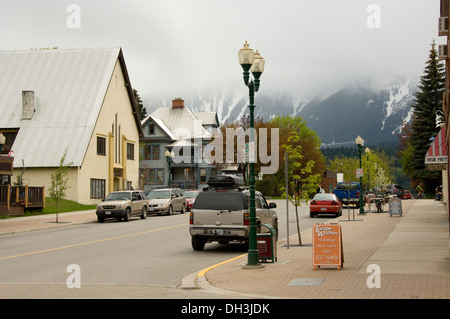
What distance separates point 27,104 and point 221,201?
3857 centimetres

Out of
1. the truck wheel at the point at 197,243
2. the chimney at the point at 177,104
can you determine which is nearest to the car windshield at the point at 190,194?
the truck wheel at the point at 197,243

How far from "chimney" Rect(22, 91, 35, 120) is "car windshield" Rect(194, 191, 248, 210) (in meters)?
37.6

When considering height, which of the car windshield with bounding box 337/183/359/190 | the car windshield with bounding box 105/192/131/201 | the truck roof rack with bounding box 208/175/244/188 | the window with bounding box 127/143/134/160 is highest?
the window with bounding box 127/143/134/160

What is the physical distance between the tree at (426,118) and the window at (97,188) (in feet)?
118

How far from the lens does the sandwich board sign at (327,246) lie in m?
14.0

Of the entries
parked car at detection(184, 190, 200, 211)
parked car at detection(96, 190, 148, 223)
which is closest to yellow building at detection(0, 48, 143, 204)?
parked car at detection(184, 190, 200, 211)

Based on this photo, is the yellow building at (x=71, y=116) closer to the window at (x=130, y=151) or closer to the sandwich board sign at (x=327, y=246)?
the window at (x=130, y=151)

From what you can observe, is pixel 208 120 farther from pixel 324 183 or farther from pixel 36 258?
pixel 36 258

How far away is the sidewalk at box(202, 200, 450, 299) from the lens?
10.7 m

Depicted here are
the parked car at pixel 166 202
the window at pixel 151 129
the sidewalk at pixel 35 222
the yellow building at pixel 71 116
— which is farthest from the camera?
the window at pixel 151 129

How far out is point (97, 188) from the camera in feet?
176

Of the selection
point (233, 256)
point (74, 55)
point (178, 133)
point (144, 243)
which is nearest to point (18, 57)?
point (74, 55)

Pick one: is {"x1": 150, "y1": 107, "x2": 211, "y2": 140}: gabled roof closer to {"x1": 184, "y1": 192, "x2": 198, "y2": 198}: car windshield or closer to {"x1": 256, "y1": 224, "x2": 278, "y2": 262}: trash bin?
{"x1": 184, "y1": 192, "x2": 198, "y2": 198}: car windshield

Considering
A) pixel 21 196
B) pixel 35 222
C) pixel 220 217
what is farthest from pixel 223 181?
pixel 21 196
